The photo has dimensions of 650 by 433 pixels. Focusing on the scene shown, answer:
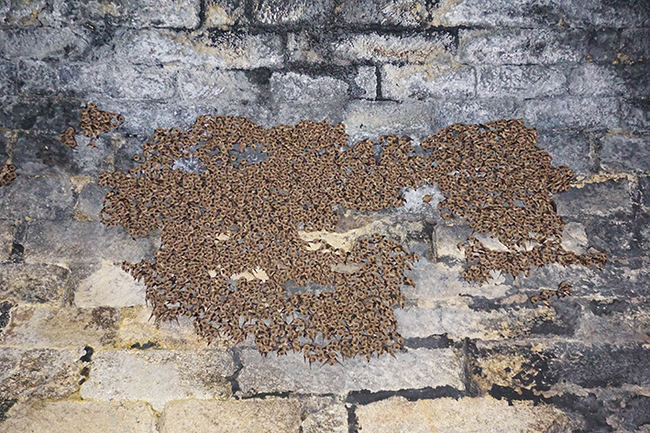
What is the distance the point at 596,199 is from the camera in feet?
7.61

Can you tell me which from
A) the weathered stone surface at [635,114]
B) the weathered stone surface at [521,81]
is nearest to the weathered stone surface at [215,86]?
the weathered stone surface at [521,81]

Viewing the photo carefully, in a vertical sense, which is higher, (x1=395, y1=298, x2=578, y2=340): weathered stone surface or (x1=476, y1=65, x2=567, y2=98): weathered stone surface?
(x1=476, y1=65, x2=567, y2=98): weathered stone surface

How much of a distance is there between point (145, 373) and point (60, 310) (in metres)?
0.53

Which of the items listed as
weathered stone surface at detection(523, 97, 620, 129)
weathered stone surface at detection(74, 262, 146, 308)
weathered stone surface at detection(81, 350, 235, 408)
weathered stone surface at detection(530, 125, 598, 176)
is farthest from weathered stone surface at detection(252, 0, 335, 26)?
weathered stone surface at detection(81, 350, 235, 408)

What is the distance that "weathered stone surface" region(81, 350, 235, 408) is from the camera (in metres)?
1.84

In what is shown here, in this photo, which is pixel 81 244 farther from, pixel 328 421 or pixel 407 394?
pixel 407 394

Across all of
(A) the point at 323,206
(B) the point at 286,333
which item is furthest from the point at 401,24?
(B) the point at 286,333

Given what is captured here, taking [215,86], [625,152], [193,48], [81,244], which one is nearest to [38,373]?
[81,244]

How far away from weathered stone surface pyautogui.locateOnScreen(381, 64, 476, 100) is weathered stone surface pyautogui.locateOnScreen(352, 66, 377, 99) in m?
0.05

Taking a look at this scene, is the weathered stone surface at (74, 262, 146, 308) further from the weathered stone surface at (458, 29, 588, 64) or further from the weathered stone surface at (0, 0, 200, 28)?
the weathered stone surface at (458, 29, 588, 64)

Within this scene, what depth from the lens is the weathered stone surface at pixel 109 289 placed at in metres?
2.06

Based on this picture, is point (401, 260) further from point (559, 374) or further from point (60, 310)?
point (60, 310)

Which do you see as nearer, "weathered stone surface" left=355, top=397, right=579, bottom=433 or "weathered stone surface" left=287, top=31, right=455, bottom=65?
"weathered stone surface" left=355, top=397, right=579, bottom=433

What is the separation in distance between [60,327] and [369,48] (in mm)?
Answer: 1994
